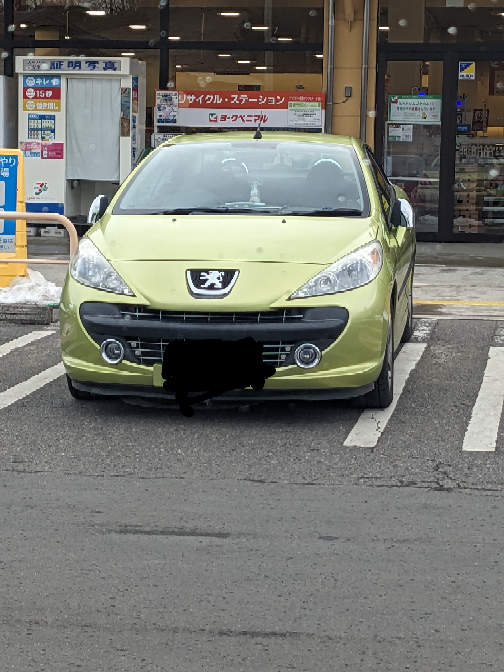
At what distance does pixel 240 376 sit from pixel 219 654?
277cm

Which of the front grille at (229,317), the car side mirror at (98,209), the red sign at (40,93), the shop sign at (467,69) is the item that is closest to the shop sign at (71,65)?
the red sign at (40,93)

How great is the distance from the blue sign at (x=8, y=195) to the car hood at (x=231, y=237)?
4171 mm

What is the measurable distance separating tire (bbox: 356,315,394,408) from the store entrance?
9326 millimetres

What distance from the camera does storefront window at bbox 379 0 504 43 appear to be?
50.2ft

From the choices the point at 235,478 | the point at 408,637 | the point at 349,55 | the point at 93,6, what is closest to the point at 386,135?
the point at 349,55

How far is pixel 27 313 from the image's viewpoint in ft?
32.9

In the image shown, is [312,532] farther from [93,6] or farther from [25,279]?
[93,6]

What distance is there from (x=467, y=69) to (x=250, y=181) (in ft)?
29.1

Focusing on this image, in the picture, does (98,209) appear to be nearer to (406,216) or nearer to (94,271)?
(94,271)

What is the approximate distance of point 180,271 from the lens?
249 inches

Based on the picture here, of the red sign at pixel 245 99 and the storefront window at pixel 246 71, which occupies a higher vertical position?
the storefront window at pixel 246 71

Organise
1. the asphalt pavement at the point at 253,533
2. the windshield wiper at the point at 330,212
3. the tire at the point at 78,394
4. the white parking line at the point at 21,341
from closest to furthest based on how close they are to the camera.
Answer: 1. the asphalt pavement at the point at 253,533
2. the tire at the point at 78,394
3. the windshield wiper at the point at 330,212
4. the white parking line at the point at 21,341

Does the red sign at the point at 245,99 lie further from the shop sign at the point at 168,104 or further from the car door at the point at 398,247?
the car door at the point at 398,247

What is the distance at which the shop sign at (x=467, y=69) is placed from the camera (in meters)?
15.4
